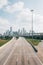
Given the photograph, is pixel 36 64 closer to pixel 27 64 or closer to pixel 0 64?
pixel 27 64

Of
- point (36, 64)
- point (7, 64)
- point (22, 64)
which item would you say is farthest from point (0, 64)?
point (36, 64)

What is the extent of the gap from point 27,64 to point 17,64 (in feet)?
5.50

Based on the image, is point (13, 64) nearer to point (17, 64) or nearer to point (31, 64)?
point (17, 64)

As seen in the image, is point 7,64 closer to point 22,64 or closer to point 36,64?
point 22,64

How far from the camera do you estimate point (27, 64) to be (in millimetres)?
33000

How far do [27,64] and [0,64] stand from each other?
430 cm

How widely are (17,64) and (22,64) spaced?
0.83 m

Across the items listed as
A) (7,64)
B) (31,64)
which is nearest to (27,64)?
(31,64)

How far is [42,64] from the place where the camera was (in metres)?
33.4

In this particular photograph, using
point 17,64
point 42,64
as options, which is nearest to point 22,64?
point 17,64

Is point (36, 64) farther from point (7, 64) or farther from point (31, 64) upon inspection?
point (7, 64)

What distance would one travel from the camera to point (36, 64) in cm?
3312

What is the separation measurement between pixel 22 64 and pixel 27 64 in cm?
85

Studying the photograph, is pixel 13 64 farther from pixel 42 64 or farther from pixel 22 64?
pixel 42 64
